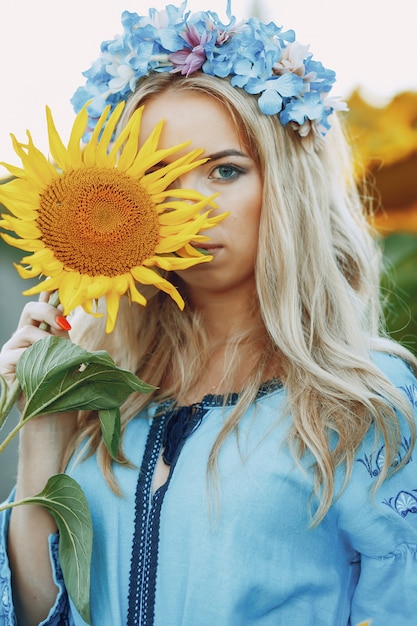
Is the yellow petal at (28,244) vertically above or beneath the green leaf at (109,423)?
above

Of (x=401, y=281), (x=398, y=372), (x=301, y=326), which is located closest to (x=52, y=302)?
(x=301, y=326)

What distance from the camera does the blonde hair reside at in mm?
1741

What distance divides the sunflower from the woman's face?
0.16 meters

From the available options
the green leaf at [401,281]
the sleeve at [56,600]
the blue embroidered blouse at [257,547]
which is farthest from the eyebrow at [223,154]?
the green leaf at [401,281]

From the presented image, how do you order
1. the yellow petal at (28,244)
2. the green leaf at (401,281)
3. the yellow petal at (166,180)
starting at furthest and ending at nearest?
the green leaf at (401,281) < the yellow petal at (166,180) < the yellow petal at (28,244)

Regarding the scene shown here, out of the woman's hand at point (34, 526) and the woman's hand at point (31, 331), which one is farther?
the woman's hand at point (34, 526)

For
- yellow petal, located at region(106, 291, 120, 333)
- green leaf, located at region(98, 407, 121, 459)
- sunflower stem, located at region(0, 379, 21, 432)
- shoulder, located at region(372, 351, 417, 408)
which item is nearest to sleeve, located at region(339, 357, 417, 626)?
shoulder, located at region(372, 351, 417, 408)

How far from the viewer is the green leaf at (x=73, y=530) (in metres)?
1.65

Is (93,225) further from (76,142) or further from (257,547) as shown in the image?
(257,547)

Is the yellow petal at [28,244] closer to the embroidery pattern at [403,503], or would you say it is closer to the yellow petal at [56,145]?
the yellow petal at [56,145]

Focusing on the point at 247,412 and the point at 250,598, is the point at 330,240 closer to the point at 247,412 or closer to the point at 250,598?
the point at 247,412

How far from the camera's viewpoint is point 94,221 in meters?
1.56

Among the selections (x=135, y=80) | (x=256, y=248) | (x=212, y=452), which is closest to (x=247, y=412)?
(x=212, y=452)

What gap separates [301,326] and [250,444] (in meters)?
0.31
